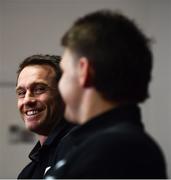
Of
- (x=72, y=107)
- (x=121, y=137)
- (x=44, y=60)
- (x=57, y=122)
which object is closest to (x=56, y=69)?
(x=44, y=60)

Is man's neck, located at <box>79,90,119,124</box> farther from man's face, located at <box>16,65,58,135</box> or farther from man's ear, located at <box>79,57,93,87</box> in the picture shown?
man's face, located at <box>16,65,58,135</box>

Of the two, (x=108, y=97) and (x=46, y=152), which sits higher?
(x=108, y=97)

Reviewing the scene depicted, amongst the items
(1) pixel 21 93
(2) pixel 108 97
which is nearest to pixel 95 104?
(2) pixel 108 97

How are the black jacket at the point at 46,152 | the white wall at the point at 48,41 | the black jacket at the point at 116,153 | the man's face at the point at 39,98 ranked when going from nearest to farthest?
the black jacket at the point at 116,153 < the black jacket at the point at 46,152 < the man's face at the point at 39,98 < the white wall at the point at 48,41

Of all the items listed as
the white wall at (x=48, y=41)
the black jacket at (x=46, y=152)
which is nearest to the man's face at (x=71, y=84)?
the black jacket at (x=46, y=152)

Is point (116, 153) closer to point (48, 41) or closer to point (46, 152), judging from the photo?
point (46, 152)

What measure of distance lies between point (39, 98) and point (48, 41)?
1390 millimetres

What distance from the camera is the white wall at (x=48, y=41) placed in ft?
8.61

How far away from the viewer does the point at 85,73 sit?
763 millimetres

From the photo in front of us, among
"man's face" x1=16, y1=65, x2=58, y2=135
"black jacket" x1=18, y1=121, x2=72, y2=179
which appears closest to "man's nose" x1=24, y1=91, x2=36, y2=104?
"man's face" x1=16, y1=65, x2=58, y2=135

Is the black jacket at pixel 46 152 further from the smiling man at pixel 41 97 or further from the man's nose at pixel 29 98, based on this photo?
the man's nose at pixel 29 98

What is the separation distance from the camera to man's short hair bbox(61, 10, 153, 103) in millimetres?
755

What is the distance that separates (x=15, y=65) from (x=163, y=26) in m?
1.09

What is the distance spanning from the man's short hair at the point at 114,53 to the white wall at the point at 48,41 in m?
1.86
